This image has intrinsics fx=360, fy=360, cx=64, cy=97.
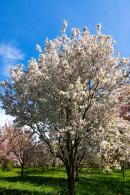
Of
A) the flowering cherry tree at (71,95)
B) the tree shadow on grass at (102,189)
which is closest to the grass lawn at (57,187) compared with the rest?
the tree shadow on grass at (102,189)

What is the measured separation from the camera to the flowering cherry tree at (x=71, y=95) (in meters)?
20.3

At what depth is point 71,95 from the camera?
1939 centimetres

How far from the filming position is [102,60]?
21.7 m

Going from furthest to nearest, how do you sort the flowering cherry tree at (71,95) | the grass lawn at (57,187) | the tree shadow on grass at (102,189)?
the tree shadow on grass at (102,189) < the grass lawn at (57,187) < the flowering cherry tree at (71,95)

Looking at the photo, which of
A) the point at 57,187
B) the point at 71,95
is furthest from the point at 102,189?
the point at 71,95

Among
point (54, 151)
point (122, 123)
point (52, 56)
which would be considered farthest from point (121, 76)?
point (54, 151)

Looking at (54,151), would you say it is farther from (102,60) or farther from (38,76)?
(102,60)

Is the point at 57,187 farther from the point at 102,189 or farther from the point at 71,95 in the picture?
the point at 71,95

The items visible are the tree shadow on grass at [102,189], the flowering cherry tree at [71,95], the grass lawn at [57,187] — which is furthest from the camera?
the tree shadow on grass at [102,189]

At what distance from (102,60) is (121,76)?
169 cm

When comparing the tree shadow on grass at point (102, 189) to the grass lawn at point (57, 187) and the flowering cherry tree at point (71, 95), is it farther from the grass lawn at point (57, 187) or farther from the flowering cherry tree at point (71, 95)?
the flowering cherry tree at point (71, 95)

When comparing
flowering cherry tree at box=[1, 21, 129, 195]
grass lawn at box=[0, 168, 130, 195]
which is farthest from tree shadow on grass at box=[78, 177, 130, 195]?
flowering cherry tree at box=[1, 21, 129, 195]

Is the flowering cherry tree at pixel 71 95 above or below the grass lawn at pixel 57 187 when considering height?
above

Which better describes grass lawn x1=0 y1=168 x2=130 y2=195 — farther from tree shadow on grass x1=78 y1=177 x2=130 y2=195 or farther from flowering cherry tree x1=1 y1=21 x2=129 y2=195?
flowering cherry tree x1=1 y1=21 x2=129 y2=195
